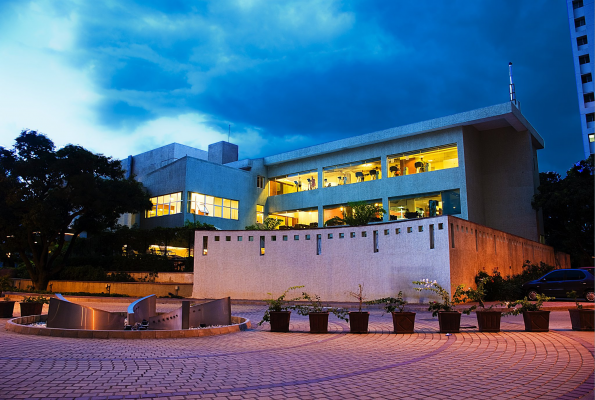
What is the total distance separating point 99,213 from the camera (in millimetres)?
30531

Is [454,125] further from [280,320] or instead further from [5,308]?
[5,308]

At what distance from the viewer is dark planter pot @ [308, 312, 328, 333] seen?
11.6 m

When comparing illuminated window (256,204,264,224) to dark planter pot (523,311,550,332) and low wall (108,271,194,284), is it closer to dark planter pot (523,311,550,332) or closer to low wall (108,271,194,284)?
low wall (108,271,194,284)

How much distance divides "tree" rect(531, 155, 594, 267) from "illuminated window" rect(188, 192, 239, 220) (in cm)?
2492

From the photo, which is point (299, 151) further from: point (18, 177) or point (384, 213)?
point (18, 177)

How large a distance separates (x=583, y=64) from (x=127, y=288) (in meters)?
66.7

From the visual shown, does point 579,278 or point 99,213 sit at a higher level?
point 99,213

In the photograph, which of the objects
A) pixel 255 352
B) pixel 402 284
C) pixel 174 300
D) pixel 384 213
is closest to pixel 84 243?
pixel 174 300

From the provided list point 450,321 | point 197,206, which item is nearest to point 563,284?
point 450,321

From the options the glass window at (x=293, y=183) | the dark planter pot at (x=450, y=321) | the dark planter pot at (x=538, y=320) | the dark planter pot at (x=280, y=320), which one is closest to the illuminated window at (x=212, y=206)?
the glass window at (x=293, y=183)

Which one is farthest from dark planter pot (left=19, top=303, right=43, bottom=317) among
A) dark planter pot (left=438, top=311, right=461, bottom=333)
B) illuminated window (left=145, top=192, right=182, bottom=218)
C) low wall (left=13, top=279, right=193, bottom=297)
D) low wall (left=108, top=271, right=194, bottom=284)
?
illuminated window (left=145, top=192, right=182, bottom=218)

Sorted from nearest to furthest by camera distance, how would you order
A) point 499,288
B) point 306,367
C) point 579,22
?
1. point 306,367
2. point 499,288
3. point 579,22

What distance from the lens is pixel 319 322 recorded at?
11.7m

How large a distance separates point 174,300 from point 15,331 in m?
12.3
